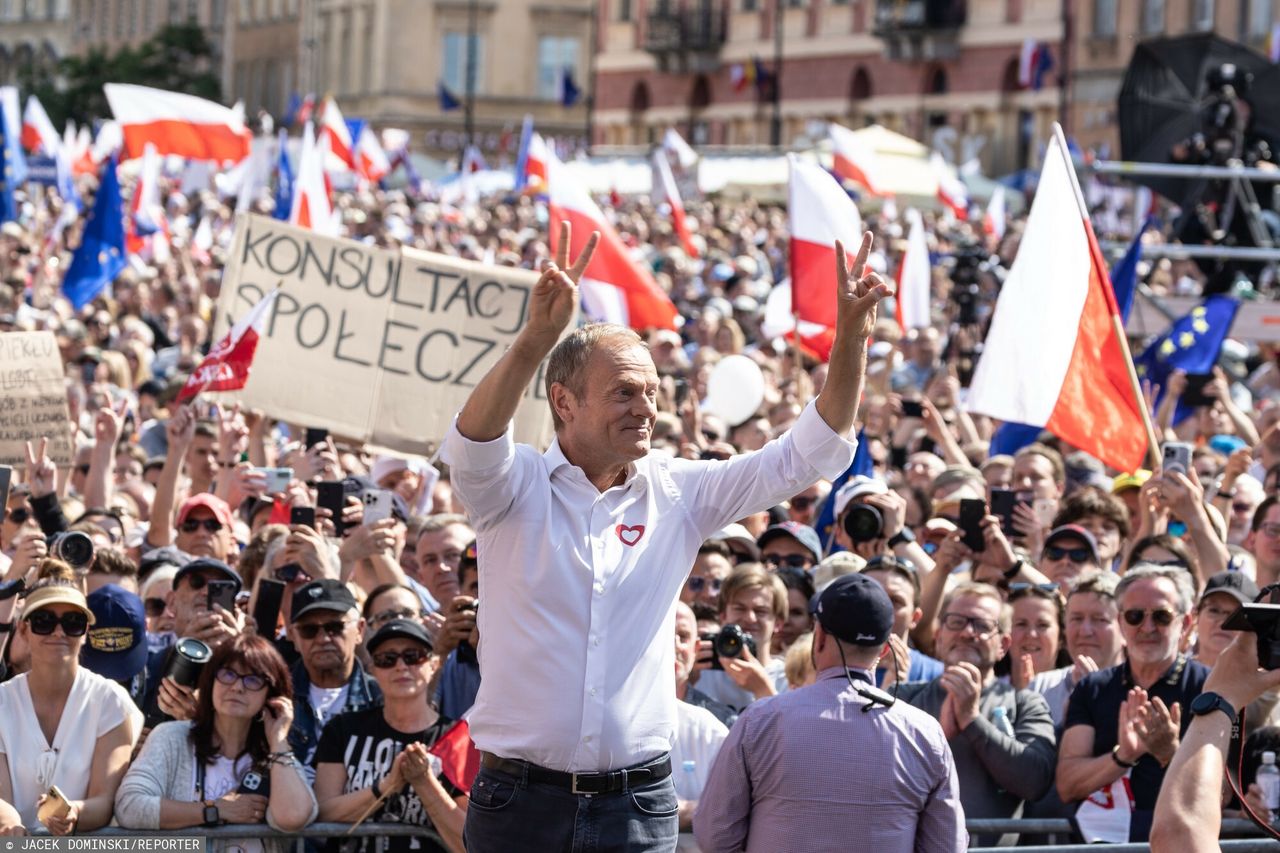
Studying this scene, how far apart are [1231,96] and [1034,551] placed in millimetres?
6486

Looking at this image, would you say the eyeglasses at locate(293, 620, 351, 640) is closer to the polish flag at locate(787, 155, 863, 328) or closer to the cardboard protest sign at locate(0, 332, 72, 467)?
the cardboard protest sign at locate(0, 332, 72, 467)

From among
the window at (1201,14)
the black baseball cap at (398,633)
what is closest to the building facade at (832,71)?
the window at (1201,14)

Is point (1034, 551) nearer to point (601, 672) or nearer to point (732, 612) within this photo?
point (732, 612)

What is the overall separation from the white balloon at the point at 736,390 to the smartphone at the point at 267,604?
20.5ft

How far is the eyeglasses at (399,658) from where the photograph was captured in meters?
6.79

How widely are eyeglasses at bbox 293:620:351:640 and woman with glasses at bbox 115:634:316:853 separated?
55cm

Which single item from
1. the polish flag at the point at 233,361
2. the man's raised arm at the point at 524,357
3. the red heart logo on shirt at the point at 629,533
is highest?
the man's raised arm at the point at 524,357

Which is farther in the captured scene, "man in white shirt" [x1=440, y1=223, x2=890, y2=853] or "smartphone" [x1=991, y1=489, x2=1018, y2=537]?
"smartphone" [x1=991, y1=489, x2=1018, y2=537]

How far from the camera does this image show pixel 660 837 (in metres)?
4.84

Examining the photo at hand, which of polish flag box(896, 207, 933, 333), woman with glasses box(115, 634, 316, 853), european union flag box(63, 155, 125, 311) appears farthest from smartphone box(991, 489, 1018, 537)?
european union flag box(63, 155, 125, 311)

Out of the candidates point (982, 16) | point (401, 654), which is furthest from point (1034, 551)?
point (982, 16)

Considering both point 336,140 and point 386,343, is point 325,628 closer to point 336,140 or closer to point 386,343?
point 386,343

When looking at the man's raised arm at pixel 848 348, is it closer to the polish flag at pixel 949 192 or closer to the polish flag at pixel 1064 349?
the polish flag at pixel 1064 349

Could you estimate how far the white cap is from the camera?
355 inches
